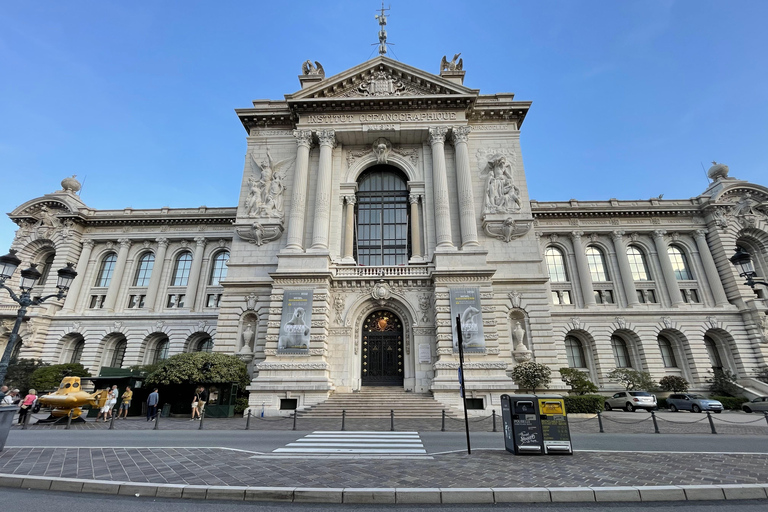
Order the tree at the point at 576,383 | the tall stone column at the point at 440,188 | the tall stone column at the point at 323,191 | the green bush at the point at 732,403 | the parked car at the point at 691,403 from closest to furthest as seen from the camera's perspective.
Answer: the tree at the point at 576,383 → the tall stone column at the point at 440,188 → the tall stone column at the point at 323,191 → the parked car at the point at 691,403 → the green bush at the point at 732,403

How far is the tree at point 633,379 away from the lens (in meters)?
30.3

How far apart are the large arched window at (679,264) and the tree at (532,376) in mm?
25190

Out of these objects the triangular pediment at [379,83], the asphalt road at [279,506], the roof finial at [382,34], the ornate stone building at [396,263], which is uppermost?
the roof finial at [382,34]

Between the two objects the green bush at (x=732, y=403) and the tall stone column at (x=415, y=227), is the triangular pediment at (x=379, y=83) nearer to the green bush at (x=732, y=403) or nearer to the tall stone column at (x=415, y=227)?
the tall stone column at (x=415, y=227)

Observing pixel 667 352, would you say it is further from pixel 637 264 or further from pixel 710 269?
pixel 710 269

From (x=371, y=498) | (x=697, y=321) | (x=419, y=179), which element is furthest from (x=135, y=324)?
(x=697, y=321)

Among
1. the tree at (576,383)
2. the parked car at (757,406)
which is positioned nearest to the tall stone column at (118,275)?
the tree at (576,383)

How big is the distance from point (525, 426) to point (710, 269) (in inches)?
1545

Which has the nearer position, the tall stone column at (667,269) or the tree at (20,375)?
the tree at (20,375)

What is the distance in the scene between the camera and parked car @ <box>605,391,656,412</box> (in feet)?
87.1

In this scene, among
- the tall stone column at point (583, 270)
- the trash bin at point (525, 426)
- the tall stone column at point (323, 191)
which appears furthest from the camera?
the tall stone column at point (583, 270)

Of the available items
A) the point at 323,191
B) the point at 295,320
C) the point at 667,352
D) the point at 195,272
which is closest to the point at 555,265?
the point at 667,352

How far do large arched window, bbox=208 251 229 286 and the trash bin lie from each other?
115ft

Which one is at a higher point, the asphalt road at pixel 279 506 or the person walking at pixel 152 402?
the person walking at pixel 152 402
